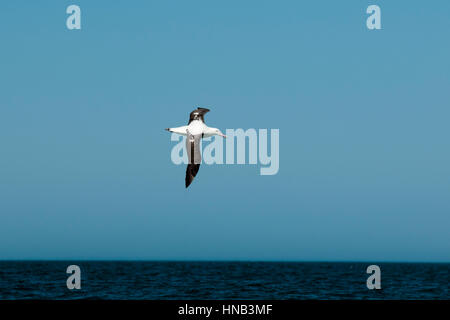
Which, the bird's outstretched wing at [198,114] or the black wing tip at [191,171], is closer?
the black wing tip at [191,171]

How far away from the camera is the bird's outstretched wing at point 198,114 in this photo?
116ft

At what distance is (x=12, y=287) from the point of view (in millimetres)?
87438

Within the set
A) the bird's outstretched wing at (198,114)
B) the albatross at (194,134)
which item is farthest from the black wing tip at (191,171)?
the bird's outstretched wing at (198,114)

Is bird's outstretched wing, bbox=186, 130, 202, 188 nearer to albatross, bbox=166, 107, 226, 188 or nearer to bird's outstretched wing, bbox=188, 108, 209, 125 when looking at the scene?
albatross, bbox=166, 107, 226, 188

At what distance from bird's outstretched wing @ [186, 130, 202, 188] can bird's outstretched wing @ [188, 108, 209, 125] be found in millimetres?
2461

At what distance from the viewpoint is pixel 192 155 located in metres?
31.2

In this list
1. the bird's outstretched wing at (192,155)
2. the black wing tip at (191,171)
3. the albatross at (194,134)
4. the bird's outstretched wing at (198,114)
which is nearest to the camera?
the black wing tip at (191,171)

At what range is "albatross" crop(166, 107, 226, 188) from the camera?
3044cm

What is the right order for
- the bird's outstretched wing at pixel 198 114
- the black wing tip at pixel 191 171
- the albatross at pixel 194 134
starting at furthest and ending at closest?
the bird's outstretched wing at pixel 198 114 → the albatross at pixel 194 134 → the black wing tip at pixel 191 171

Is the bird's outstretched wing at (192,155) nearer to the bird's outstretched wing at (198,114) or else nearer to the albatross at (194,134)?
the albatross at (194,134)

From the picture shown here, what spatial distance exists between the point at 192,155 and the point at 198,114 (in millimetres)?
4831

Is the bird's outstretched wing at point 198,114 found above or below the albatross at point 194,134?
above

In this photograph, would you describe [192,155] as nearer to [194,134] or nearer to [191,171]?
[191,171]
